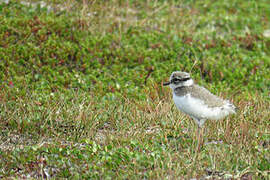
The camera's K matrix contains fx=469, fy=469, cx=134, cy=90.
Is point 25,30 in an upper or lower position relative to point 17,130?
upper

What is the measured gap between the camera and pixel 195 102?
6.83 m

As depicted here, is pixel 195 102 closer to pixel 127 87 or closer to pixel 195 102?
pixel 195 102

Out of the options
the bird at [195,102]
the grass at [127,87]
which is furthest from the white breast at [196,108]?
the grass at [127,87]

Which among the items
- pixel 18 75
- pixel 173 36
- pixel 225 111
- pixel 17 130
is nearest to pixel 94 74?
pixel 18 75

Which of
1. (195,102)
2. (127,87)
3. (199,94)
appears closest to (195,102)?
(195,102)

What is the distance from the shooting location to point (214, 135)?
7.43 metres

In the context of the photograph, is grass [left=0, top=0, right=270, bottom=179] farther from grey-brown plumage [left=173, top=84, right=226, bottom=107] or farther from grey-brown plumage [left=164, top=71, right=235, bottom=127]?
grey-brown plumage [left=173, top=84, right=226, bottom=107]

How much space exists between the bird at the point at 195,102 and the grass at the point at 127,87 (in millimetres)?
327

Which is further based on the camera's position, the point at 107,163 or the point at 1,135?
the point at 1,135

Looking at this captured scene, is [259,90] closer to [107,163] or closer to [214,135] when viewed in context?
[214,135]

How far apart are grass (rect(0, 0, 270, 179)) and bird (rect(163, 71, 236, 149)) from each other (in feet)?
1.07

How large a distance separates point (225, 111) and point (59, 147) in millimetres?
2609

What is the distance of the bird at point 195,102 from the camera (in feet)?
22.5

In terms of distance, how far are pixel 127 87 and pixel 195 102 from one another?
3530 mm
